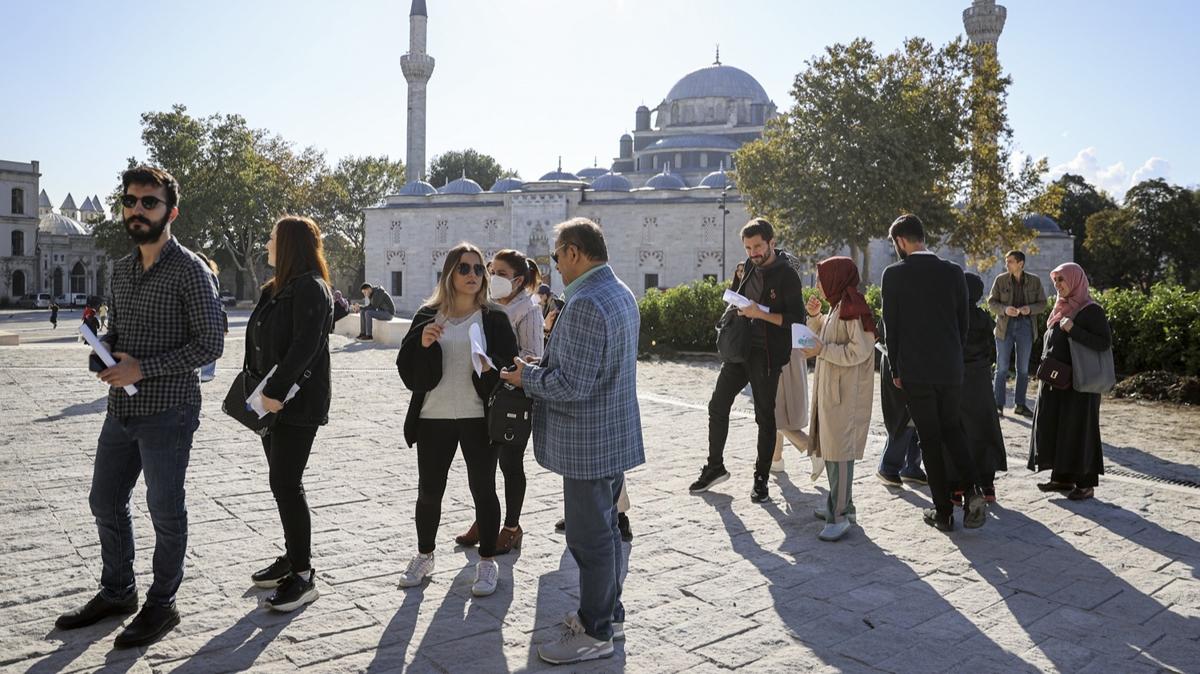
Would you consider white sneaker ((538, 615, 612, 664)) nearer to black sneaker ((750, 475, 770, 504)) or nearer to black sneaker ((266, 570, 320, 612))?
black sneaker ((266, 570, 320, 612))

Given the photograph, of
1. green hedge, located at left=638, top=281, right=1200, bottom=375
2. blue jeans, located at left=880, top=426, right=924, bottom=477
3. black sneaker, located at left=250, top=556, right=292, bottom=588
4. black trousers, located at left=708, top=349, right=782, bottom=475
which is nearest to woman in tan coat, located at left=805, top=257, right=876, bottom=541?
black trousers, located at left=708, top=349, right=782, bottom=475

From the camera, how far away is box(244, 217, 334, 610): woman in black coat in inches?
153

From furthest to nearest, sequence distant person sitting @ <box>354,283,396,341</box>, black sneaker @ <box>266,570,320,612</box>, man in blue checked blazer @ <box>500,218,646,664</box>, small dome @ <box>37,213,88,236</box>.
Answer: small dome @ <box>37,213,88,236</box>
distant person sitting @ <box>354,283,396,341</box>
black sneaker @ <box>266,570,320,612</box>
man in blue checked blazer @ <box>500,218,646,664</box>

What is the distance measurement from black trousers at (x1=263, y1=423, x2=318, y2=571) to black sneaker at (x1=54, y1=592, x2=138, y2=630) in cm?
67

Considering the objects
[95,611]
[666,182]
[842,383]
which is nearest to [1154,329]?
[842,383]

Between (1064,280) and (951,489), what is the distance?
6.36 ft

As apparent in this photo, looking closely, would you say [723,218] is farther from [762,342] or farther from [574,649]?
[574,649]

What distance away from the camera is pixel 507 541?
192 inches

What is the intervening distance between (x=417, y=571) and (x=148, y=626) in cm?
117

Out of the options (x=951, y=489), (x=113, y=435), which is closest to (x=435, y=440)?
(x=113, y=435)

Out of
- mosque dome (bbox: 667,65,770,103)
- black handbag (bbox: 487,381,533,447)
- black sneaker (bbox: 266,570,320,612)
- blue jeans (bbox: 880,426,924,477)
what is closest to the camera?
black handbag (bbox: 487,381,533,447)

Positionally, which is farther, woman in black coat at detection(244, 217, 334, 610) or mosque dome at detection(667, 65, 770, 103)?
mosque dome at detection(667, 65, 770, 103)

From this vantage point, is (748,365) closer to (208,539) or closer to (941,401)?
(941,401)

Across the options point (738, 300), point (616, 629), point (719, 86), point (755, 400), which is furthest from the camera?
point (719, 86)
